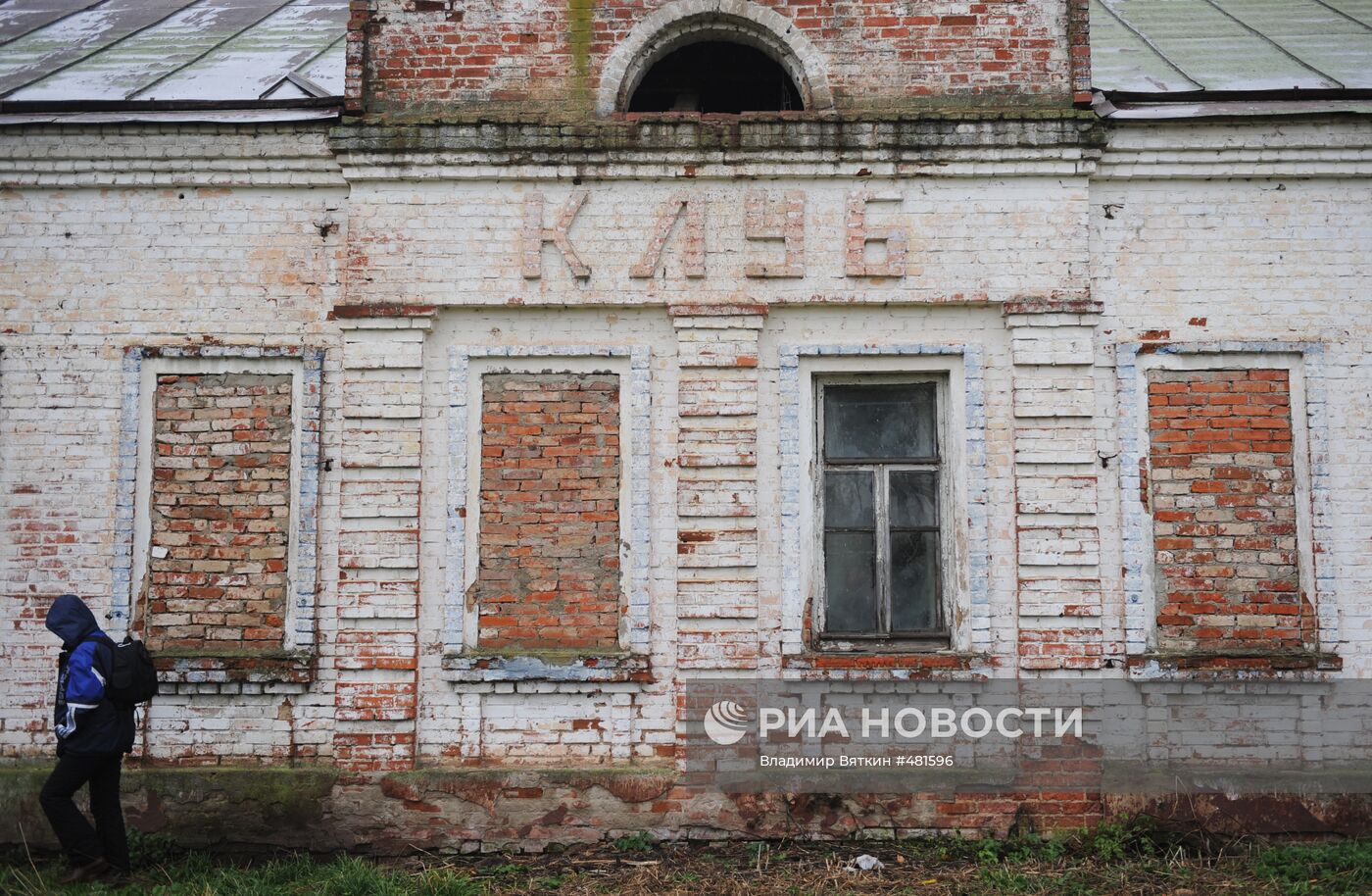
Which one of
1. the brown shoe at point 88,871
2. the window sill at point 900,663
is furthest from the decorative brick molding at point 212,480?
the window sill at point 900,663

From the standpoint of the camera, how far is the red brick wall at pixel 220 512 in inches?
253

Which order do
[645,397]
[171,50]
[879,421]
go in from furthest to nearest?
[171,50], [879,421], [645,397]

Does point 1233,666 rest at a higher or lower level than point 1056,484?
lower

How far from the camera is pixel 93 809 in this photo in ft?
18.8

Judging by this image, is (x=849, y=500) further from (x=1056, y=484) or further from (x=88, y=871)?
(x=88, y=871)

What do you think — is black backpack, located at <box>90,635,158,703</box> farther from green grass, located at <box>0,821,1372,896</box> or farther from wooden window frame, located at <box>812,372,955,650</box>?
wooden window frame, located at <box>812,372,955,650</box>

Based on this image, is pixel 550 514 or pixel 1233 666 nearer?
pixel 1233 666

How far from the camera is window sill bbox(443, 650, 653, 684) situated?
6.26 m

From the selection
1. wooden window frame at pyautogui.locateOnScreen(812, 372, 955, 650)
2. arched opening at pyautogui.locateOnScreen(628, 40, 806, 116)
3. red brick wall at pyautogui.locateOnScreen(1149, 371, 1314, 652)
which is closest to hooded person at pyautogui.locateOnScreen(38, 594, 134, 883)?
wooden window frame at pyautogui.locateOnScreen(812, 372, 955, 650)

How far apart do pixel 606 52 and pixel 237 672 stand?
4122mm

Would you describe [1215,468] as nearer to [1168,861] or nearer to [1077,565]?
[1077,565]

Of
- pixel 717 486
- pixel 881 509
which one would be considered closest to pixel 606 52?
pixel 717 486

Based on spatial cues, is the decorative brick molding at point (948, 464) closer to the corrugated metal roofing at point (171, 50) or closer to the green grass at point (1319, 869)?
the green grass at point (1319, 869)
